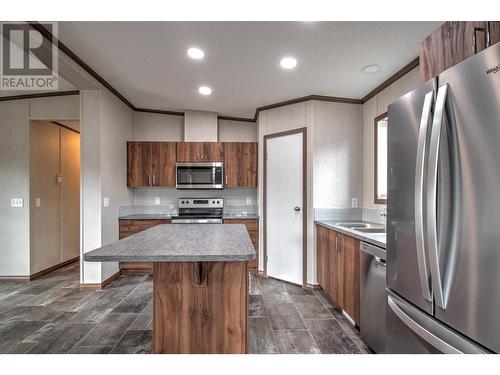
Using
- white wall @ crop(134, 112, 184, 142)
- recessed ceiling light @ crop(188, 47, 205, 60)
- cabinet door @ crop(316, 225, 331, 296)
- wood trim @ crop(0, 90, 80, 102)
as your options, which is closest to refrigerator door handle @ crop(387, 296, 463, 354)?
cabinet door @ crop(316, 225, 331, 296)

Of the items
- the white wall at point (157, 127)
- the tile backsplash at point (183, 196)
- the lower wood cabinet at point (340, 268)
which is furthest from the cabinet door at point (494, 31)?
the white wall at point (157, 127)

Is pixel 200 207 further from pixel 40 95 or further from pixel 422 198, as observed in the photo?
pixel 422 198

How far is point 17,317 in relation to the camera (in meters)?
2.46

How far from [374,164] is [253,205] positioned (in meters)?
2.13

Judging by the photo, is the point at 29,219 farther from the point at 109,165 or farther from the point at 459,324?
the point at 459,324

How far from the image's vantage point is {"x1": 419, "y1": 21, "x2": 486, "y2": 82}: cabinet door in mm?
1082

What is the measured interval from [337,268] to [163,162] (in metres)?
3.05

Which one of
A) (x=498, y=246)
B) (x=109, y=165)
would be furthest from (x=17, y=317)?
(x=498, y=246)

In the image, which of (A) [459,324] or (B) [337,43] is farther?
(B) [337,43]

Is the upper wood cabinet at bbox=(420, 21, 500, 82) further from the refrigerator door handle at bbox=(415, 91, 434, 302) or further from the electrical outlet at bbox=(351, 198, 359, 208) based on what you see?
the electrical outlet at bbox=(351, 198, 359, 208)

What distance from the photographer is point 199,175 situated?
4020 mm

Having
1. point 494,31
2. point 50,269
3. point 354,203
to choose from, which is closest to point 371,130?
point 354,203

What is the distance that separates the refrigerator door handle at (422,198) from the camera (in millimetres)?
1059

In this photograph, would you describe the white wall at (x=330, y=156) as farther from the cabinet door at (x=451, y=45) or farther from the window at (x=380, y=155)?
the cabinet door at (x=451, y=45)
